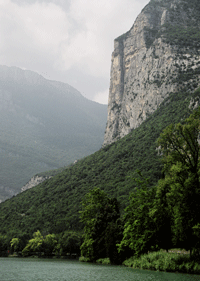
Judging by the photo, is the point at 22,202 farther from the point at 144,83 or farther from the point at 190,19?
the point at 190,19

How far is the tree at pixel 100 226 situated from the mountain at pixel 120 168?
15647mm

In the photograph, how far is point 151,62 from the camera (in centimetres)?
14738

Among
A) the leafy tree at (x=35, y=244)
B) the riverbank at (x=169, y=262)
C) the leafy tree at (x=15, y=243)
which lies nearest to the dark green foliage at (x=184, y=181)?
the riverbank at (x=169, y=262)

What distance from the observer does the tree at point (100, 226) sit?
165 ft

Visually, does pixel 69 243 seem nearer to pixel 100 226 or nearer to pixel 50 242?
pixel 50 242

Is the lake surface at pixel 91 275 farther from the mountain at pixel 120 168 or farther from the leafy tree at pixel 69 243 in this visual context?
the leafy tree at pixel 69 243

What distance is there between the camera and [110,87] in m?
191

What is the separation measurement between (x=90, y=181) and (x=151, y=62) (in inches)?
2897

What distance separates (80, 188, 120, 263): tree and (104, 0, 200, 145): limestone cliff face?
77.1 meters

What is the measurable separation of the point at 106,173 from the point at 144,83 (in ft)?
204

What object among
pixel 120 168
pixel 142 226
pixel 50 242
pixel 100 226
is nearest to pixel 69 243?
pixel 50 242

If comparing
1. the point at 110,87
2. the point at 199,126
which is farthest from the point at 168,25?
the point at 199,126

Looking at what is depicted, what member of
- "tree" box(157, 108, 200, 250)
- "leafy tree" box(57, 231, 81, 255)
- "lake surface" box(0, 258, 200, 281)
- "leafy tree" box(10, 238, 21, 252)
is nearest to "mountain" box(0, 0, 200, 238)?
→ "leafy tree" box(10, 238, 21, 252)

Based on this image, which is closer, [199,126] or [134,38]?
[199,126]
